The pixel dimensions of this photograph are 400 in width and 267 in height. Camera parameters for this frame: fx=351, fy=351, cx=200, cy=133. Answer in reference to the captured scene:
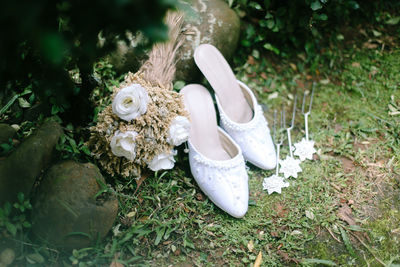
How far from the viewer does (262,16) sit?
3.11 metres

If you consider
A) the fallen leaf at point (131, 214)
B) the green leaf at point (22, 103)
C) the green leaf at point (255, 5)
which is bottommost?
the fallen leaf at point (131, 214)

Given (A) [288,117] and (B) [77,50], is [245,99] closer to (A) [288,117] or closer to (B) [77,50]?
(A) [288,117]

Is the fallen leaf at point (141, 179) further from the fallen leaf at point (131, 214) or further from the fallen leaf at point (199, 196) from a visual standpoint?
the fallen leaf at point (199, 196)

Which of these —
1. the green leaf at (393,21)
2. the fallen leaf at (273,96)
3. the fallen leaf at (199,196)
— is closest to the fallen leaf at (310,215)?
the fallen leaf at (199,196)

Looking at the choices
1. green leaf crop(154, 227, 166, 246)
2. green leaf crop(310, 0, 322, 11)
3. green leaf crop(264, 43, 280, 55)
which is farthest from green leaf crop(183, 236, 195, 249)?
green leaf crop(310, 0, 322, 11)

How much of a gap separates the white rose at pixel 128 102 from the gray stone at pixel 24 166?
426mm

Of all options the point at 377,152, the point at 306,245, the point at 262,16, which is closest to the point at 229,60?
the point at 262,16

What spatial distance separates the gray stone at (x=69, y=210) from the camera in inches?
72.1

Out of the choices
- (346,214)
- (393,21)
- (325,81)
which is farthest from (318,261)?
(393,21)

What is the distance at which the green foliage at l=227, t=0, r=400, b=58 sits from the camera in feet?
9.45

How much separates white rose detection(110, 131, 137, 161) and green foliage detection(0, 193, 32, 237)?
0.54 metres

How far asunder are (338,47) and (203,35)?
1383mm

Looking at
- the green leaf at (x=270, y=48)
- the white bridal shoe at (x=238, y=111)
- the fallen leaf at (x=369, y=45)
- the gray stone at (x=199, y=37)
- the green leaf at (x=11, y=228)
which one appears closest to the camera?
the green leaf at (x=11, y=228)

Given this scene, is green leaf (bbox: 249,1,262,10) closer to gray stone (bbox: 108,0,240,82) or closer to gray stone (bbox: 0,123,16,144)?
gray stone (bbox: 108,0,240,82)
